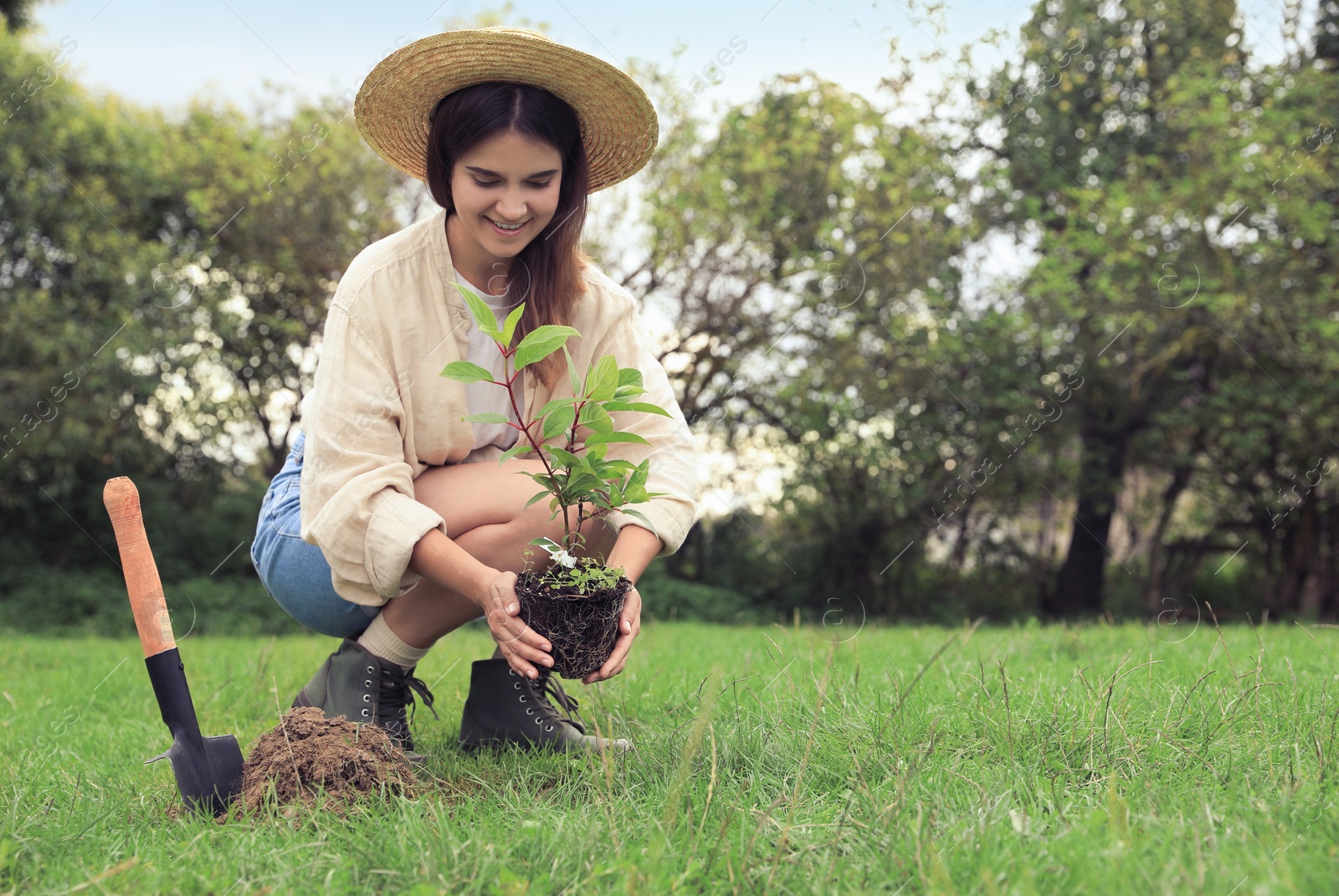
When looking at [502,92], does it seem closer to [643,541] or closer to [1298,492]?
[643,541]

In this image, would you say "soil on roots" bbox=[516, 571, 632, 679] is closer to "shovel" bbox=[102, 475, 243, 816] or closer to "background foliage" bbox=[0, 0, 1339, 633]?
"shovel" bbox=[102, 475, 243, 816]

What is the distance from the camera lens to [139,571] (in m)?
1.95

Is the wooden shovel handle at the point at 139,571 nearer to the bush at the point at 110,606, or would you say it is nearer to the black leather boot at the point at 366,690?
the black leather boot at the point at 366,690

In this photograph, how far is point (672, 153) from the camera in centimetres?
829

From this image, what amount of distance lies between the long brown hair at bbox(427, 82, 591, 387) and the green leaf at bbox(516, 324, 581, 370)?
45 cm

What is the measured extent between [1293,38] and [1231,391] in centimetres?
298

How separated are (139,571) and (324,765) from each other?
549 mm

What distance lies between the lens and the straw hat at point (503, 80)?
7.00 feet

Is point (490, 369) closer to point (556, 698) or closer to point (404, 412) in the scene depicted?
point (404, 412)

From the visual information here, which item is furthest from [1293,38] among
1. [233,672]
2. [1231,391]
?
[233,672]

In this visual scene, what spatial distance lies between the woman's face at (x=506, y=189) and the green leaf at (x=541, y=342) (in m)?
0.44

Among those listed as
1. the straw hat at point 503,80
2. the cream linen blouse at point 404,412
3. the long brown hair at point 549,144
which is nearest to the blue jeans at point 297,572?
the cream linen blouse at point 404,412

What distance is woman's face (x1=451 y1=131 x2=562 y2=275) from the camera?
209 cm

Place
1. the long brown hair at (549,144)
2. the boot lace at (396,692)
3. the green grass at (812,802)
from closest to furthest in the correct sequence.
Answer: the green grass at (812,802), the long brown hair at (549,144), the boot lace at (396,692)
